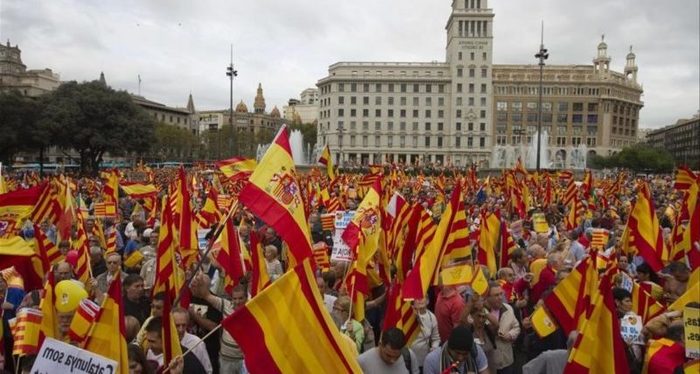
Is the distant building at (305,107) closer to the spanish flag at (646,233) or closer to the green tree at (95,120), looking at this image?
the green tree at (95,120)

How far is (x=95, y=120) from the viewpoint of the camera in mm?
51750

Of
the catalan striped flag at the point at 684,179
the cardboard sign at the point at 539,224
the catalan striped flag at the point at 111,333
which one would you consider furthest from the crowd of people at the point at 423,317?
the catalan striped flag at the point at 684,179

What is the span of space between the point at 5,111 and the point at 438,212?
1816 inches

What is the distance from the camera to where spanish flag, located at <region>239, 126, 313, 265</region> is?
16.9ft

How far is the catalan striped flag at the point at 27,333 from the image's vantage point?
473cm

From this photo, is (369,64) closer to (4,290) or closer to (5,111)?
(5,111)

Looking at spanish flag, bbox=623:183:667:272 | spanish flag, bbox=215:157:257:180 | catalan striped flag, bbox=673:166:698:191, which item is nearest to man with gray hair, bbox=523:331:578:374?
spanish flag, bbox=623:183:667:272

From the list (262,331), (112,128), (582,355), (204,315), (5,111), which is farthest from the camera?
(112,128)

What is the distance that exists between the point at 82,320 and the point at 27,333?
0.57 metres

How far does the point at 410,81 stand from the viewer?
96938mm

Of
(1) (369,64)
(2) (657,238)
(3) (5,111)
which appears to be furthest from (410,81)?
(2) (657,238)

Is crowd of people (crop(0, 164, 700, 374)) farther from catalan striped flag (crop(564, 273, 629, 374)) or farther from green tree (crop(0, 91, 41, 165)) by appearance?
green tree (crop(0, 91, 41, 165))

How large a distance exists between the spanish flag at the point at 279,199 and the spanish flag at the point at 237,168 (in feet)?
21.5

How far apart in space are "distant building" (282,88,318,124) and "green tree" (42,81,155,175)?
4337 inches
